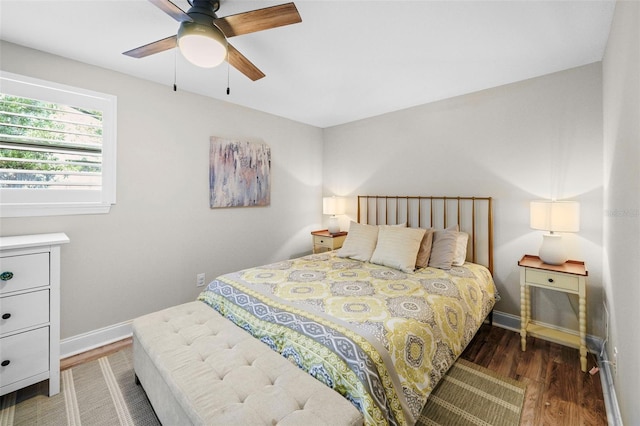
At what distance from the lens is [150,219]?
2.72 metres

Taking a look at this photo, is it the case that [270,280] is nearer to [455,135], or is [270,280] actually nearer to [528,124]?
[455,135]

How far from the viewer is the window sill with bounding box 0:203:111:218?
2.04 m

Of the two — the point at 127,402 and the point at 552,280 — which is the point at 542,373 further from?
the point at 127,402

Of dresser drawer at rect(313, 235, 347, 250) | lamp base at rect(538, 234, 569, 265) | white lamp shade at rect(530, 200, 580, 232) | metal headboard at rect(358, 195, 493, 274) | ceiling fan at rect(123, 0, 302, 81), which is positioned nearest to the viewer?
ceiling fan at rect(123, 0, 302, 81)

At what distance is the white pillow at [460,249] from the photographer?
8.93 ft

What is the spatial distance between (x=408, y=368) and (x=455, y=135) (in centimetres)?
255

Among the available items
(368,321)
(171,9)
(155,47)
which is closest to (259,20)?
(171,9)

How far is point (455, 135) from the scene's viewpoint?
306 cm

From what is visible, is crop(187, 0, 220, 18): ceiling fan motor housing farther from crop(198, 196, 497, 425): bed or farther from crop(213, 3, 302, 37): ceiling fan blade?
crop(198, 196, 497, 425): bed

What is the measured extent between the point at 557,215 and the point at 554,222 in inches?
2.3

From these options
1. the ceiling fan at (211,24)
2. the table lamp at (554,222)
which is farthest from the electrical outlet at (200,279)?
the table lamp at (554,222)

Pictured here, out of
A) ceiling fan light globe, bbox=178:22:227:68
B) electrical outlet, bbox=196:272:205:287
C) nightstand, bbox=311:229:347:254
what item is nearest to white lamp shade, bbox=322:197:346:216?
nightstand, bbox=311:229:347:254

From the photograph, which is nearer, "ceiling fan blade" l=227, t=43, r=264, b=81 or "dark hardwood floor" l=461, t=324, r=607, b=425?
"dark hardwood floor" l=461, t=324, r=607, b=425

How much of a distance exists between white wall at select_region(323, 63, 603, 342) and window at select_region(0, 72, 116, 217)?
3.06m
